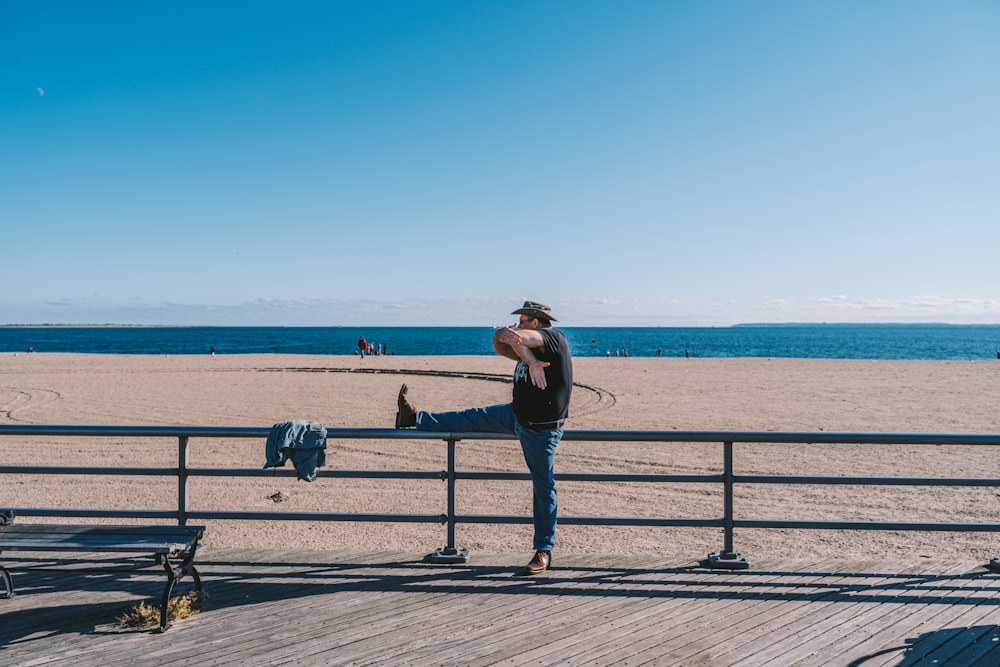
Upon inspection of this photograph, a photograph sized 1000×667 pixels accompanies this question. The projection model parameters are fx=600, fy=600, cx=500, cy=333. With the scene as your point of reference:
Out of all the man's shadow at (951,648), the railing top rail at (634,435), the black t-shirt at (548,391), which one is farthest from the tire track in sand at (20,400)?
the man's shadow at (951,648)

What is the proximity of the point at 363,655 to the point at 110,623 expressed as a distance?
1.70m

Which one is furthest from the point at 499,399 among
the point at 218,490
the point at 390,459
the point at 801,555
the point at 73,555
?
the point at 73,555

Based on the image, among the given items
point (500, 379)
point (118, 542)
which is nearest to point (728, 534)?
point (118, 542)

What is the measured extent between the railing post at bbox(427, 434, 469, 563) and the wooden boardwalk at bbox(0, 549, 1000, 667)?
0.31 ft

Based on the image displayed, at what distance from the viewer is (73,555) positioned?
4.92m

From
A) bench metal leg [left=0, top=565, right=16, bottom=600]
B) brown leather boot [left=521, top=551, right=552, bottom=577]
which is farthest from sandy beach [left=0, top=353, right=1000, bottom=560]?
bench metal leg [left=0, top=565, right=16, bottom=600]

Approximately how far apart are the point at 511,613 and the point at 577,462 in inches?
289

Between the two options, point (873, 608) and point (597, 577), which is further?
point (597, 577)

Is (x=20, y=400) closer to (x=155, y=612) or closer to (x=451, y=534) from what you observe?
(x=155, y=612)

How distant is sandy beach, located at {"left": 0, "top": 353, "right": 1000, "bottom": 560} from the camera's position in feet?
23.8

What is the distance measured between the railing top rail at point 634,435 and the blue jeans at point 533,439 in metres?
0.07

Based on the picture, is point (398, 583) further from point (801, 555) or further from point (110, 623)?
point (801, 555)

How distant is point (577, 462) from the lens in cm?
1105

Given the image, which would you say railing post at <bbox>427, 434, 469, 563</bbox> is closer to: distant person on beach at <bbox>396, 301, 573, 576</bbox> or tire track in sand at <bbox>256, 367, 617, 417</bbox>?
distant person on beach at <bbox>396, 301, 573, 576</bbox>
